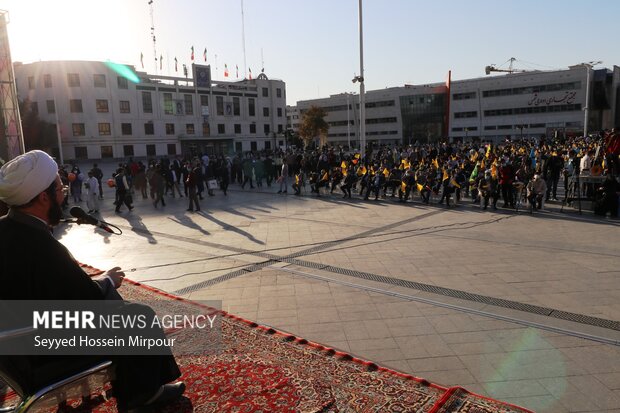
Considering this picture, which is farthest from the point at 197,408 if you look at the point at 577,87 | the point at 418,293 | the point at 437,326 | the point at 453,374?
the point at 577,87

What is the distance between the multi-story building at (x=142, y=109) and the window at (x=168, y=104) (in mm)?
124

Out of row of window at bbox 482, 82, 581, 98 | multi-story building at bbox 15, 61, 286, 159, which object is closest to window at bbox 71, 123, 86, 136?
multi-story building at bbox 15, 61, 286, 159

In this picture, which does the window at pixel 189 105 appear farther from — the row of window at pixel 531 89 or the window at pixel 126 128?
the row of window at pixel 531 89

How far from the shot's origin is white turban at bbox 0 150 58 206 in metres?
2.68

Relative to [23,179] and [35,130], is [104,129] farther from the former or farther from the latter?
[23,179]

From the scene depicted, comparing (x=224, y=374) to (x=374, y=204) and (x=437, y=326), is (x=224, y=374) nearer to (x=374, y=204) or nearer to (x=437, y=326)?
(x=437, y=326)

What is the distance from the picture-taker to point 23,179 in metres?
2.71

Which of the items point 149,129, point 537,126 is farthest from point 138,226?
point 537,126

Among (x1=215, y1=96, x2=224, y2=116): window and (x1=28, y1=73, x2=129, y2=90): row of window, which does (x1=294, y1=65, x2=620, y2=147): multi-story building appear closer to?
(x1=215, y1=96, x2=224, y2=116): window

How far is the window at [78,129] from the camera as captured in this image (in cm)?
4638

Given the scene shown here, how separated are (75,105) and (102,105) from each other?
2739mm

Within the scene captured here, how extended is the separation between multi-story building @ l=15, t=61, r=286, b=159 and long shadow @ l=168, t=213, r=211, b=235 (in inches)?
1388

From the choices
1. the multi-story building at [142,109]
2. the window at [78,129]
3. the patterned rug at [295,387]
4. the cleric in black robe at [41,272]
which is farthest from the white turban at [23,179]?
the window at [78,129]

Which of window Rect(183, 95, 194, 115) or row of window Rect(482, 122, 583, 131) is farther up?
window Rect(183, 95, 194, 115)
